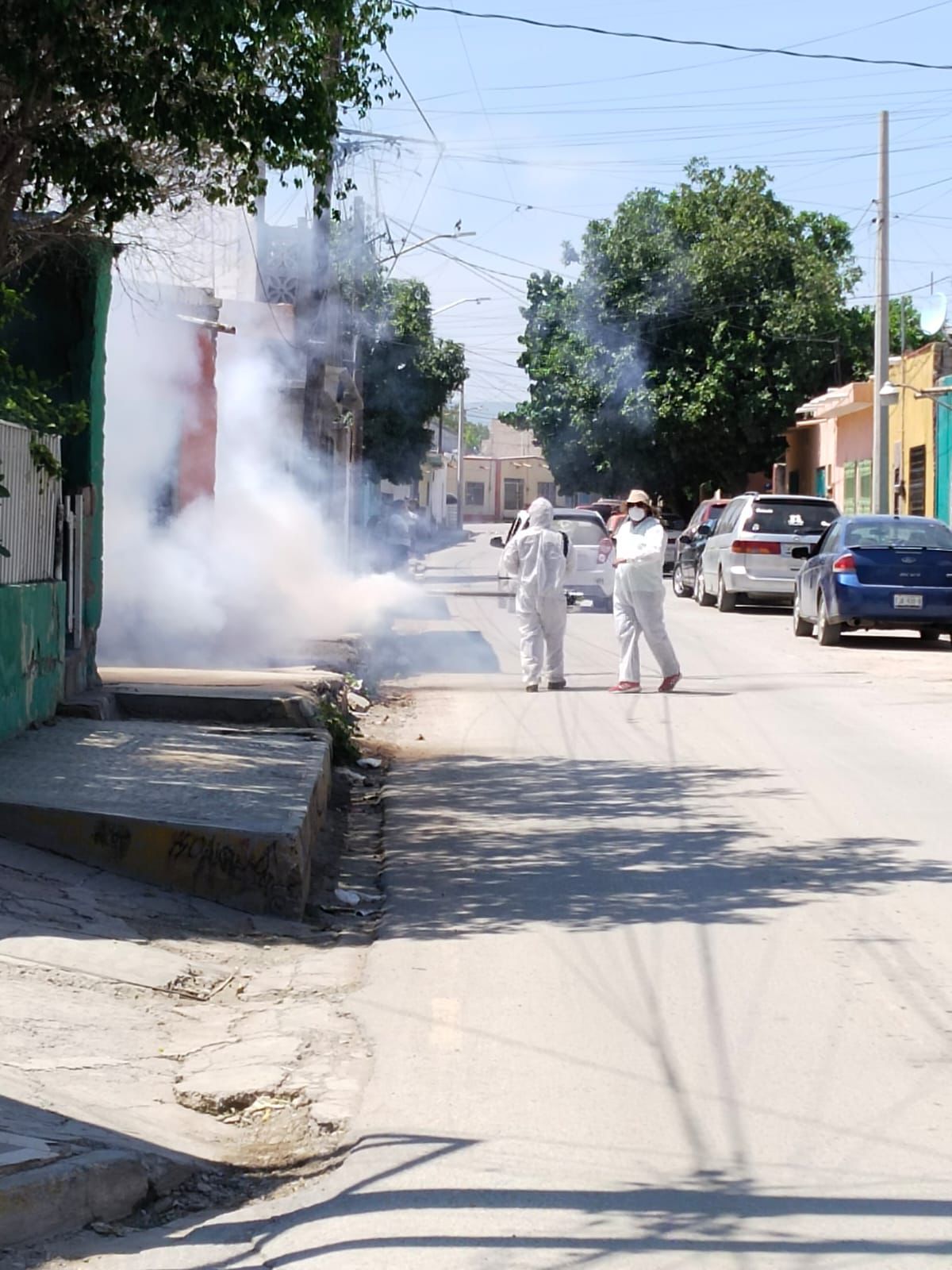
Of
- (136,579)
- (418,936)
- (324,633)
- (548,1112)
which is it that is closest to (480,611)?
(324,633)

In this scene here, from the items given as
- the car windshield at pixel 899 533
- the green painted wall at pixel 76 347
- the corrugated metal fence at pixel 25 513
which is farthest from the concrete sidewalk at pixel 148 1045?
the car windshield at pixel 899 533

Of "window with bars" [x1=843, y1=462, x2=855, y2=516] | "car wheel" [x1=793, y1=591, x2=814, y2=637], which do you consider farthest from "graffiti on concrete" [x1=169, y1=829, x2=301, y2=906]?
"window with bars" [x1=843, y1=462, x2=855, y2=516]

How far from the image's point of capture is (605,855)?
328 inches

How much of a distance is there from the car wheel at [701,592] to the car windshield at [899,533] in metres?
7.83

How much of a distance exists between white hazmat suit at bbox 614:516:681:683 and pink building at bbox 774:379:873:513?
23.9 metres

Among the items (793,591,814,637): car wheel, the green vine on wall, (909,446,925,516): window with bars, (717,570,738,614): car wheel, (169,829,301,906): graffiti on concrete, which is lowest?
(169,829,301,906): graffiti on concrete

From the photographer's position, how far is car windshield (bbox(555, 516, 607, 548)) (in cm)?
2780

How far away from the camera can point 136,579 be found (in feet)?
62.0

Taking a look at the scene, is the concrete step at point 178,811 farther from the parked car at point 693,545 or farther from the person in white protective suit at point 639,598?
the parked car at point 693,545

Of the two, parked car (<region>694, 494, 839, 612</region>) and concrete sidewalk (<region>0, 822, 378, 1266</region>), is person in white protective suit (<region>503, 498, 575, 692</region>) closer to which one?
concrete sidewalk (<region>0, 822, 378, 1266</region>)

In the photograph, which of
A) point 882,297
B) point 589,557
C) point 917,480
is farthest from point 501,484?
point 589,557

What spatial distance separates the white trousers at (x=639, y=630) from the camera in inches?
593

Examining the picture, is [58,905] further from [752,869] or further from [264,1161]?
[752,869]

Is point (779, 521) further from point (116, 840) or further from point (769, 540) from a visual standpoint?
point (116, 840)
